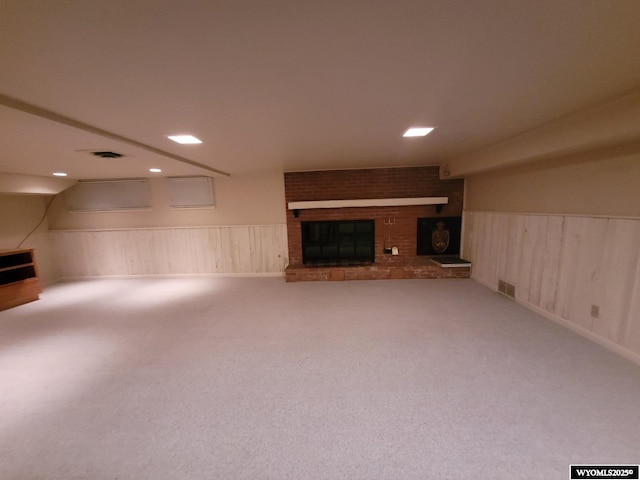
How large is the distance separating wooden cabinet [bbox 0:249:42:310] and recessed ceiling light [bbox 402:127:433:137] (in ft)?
20.7

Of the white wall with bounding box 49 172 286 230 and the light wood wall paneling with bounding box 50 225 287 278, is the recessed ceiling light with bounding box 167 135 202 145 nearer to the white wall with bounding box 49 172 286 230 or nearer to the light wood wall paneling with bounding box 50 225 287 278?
the white wall with bounding box 49 172 286 230

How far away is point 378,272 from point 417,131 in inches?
111

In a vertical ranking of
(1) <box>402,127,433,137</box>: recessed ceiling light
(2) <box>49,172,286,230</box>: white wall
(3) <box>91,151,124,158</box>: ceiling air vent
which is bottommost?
(2) <box>49,172,286,230</box>: white wall

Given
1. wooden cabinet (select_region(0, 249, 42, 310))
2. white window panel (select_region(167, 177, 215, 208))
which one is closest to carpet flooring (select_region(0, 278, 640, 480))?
wooden cabinet (select_region(0, 249, 42, 310))

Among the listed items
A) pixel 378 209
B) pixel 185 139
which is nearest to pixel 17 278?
pixel 185 139

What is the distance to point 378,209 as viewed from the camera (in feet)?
16.4

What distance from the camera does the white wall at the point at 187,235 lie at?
5.24 meters

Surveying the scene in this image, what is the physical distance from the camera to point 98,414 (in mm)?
1794

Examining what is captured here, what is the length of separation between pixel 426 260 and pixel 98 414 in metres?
5.02

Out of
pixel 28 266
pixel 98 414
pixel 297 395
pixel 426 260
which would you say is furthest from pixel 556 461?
pixel 28 266

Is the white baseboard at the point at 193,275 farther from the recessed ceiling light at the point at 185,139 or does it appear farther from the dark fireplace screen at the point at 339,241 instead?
the recessed ceiling light at the point at 185,139

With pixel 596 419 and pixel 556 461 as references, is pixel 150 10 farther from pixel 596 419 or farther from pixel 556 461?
pixel 596 419

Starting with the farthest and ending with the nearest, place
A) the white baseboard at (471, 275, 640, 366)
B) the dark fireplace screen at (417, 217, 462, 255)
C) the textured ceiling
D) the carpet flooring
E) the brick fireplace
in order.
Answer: the dark fireplace screen at (417, 217, 462, 255) < the brick fireplace < the white baseboard at (471, 275, 640, 366) < the carpet flooring < the textured ceiling

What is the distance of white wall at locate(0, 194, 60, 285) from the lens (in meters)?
4.59
